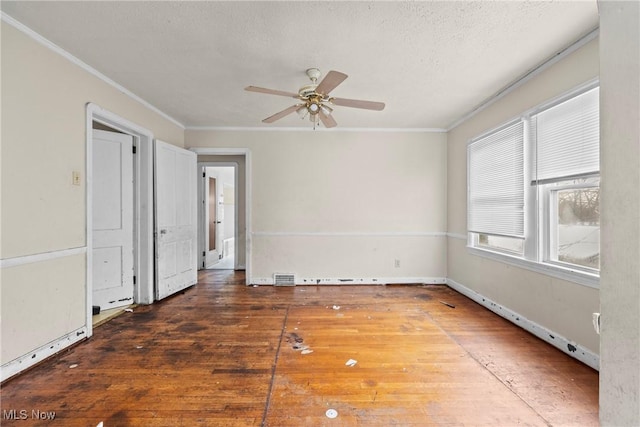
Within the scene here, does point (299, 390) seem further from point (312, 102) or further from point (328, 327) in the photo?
point (312, 102)

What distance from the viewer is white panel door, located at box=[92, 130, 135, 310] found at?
3211mm

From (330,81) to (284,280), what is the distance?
10.4ft

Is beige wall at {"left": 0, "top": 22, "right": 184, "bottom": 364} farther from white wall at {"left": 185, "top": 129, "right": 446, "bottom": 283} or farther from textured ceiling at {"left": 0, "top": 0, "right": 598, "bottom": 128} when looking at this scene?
white wall at {"left": 185, "top": 129, "right": 446, "bottom": 283}

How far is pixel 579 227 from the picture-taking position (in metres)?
2.29

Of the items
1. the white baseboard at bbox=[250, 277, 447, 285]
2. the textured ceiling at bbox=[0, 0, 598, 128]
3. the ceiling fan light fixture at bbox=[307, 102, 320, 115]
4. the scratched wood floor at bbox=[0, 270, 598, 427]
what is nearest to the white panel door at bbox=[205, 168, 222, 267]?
the white baseboard at bbox=[250, 277, 447, 285]

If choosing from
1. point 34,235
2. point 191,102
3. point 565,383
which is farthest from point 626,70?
point 191,102

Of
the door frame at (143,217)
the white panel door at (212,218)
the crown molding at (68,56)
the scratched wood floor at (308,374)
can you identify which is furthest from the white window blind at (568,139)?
the white panel door at (212,218)

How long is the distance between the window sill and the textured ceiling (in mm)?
1855

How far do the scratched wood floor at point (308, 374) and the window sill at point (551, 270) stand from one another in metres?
0.64

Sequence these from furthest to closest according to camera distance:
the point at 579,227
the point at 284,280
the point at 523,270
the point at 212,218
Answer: the point at 212,218, the point at 284,280, the point at 523,270, the point at 579,227

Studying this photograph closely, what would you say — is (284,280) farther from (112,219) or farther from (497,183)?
(497,183)

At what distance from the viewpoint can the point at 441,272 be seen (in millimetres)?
4441

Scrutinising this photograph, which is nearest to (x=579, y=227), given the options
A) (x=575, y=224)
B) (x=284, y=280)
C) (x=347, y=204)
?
(x=575, y=224)

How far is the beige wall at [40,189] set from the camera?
198cm
